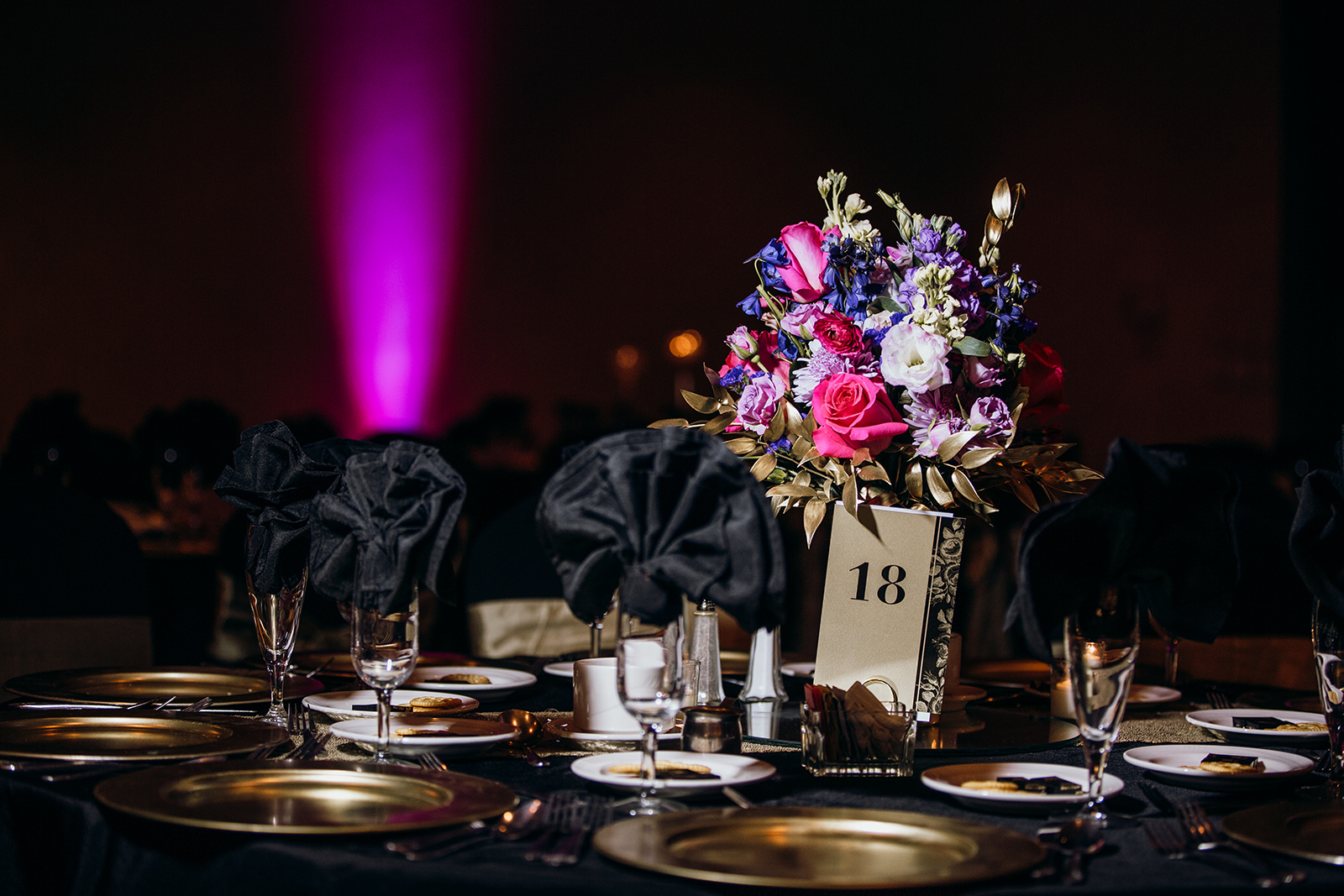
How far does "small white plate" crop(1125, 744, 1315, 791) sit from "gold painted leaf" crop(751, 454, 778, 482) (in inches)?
19.8

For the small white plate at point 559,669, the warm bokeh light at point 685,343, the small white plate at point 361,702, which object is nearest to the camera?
the small white plate at point 361,702

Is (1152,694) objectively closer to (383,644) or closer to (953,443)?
(953,443)

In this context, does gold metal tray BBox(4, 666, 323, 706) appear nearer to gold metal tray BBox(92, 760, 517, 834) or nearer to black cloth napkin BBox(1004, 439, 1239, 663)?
gold metal tray BBox(92, 760, 517, 834)

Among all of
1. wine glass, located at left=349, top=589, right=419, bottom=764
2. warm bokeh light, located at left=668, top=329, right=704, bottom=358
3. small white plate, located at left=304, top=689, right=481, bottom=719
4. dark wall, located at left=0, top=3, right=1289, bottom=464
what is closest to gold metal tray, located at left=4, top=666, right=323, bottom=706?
small white plate, located at left=304, top=689, right=481, bottom=719

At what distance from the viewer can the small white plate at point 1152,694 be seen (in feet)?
5.93

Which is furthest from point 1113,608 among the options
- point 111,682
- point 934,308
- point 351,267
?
point 351,267

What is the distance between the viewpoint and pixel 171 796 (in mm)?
1097

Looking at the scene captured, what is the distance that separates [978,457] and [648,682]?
555mm

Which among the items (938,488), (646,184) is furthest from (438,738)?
(646,184)

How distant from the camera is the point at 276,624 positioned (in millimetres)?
1544

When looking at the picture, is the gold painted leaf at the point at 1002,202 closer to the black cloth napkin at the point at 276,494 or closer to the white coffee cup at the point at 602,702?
the white coffee cup at the point at 602,702

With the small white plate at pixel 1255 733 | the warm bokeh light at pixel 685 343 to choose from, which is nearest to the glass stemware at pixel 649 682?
the small white plate at pixel 1255 733

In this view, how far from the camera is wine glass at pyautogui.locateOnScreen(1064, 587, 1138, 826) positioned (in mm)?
1105

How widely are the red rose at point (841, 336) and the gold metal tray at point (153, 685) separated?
0.81 meters
